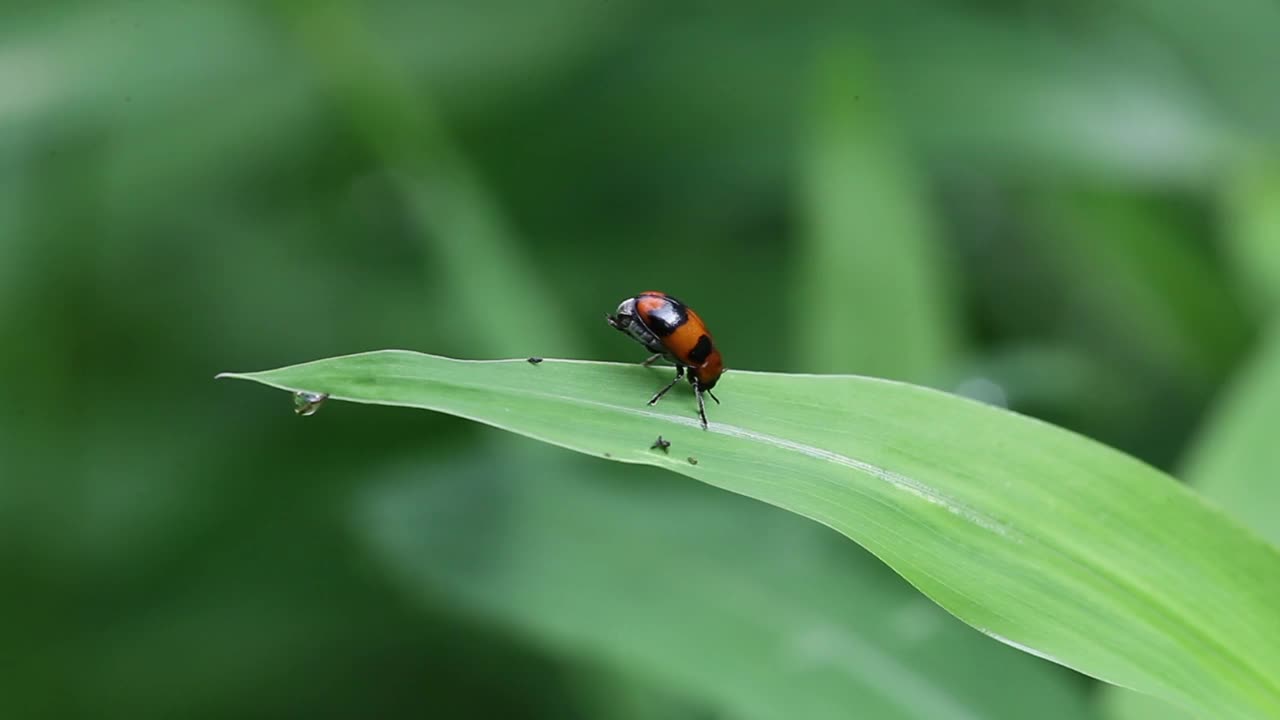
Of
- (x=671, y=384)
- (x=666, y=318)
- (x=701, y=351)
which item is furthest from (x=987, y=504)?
(x=666, y=318)

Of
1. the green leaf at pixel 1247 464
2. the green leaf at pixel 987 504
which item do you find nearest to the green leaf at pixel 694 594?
the green leaf at pixel 1247 464

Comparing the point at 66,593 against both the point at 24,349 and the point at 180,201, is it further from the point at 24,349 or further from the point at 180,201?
the point at 180,201

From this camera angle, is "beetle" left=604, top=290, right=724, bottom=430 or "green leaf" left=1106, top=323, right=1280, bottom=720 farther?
"green leaf" left=1106, top=323, right=1280, bottom=720

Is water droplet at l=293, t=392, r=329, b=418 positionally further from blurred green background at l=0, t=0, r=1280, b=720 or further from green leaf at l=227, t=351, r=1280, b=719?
blurred green background at l=0, t=0, r=1280, b=720

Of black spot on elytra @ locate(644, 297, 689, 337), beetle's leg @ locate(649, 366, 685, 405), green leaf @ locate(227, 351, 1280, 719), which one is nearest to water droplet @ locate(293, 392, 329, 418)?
green leaf @ locate(227, 351, 1280, 719)

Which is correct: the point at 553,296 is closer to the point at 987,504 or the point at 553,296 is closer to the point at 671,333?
the point at 671,333

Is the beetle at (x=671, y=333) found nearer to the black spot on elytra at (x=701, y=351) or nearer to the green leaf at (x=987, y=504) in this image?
the black spot on elytra at (x=701, y=351)

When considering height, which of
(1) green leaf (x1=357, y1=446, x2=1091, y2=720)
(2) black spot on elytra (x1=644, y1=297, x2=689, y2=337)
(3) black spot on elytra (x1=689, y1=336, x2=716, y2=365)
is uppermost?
(2) black spot on elytra (x1=644, y1=297, x2=689, y2=337)
